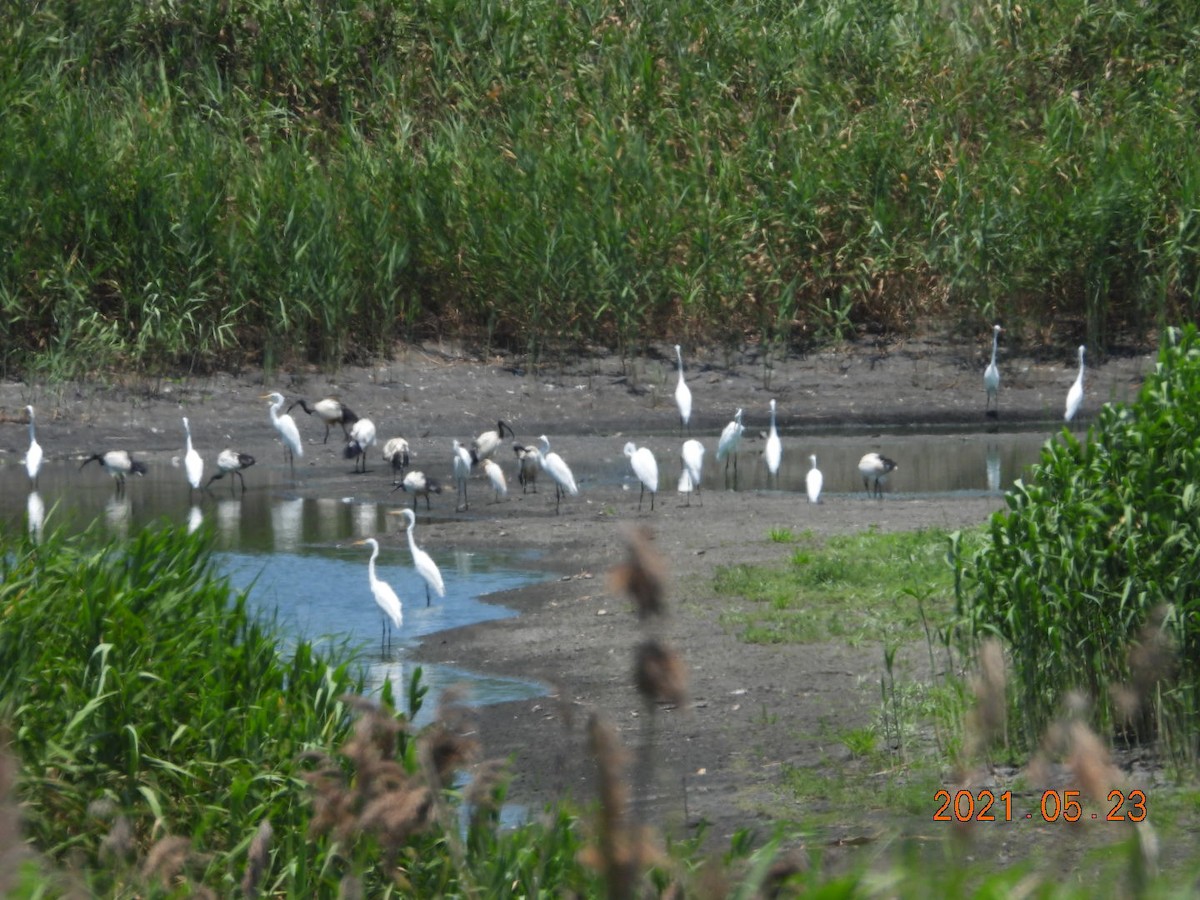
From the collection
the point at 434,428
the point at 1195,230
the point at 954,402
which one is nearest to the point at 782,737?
the point at 434,428

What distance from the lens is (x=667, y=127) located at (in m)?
23.2

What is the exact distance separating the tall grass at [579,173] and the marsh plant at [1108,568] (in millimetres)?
14726

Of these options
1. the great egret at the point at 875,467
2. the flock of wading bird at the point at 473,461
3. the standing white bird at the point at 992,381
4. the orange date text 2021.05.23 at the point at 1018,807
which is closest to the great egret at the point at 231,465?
→ the flock of wading bird at the point at 473,461

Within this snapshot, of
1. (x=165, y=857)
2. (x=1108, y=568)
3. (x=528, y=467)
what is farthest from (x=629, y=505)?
(x=165, y=857)

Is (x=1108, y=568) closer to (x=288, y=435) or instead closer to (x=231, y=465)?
(x=231, y=465)

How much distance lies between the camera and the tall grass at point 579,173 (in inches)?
802

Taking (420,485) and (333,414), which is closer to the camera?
(420,485)

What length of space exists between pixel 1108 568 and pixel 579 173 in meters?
16.2

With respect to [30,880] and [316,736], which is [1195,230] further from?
[30,880]

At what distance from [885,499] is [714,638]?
19.7ft

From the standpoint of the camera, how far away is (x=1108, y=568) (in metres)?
6.27

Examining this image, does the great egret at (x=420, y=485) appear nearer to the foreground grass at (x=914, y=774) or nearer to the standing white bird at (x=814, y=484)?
the standing white bird at (x=814, y=484)

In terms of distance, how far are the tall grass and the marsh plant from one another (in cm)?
1473

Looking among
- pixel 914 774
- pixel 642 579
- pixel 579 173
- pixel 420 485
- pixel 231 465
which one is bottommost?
pixel 914 774
